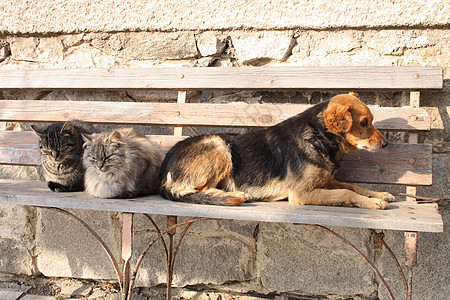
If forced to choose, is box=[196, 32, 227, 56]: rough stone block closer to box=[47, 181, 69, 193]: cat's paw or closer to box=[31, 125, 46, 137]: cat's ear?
box=[31, 125, 46, 137]: cat's ear

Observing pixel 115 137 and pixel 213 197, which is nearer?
pixel 213 197

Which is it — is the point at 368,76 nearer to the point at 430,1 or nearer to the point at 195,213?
the point at 430,1

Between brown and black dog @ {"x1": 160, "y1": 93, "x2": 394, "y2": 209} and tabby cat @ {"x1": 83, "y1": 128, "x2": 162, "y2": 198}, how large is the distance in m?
0.17

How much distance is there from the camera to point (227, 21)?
317cm

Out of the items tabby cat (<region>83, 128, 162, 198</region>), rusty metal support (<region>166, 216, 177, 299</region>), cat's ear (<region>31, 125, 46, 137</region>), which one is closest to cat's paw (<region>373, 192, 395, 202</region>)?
rusty metal support (<region>166, 216, 177, 299</region>)

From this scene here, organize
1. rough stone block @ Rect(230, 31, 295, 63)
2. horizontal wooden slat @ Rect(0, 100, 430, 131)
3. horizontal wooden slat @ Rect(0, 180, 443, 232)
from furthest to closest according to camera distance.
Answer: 1. rough stone block @ Rect(230, 31, 295, 63)
2. horizontal wooden slat @ Rect(0, 100, 430, 131)
3. horizontal wooden slat @ Rect(0, 180, 443, 232)

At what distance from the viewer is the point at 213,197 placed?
2453 millimetres

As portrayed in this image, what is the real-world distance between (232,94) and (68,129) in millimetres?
1302

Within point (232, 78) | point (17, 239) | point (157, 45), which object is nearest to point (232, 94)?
point (232, 78)

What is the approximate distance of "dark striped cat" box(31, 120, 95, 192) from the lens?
2857 millimetres

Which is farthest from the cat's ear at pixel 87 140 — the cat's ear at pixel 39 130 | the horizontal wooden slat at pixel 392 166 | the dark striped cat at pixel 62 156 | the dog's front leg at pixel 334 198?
the horizontal wooden slat at pixel 392 166

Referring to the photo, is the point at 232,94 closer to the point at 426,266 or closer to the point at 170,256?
the point at 170,256

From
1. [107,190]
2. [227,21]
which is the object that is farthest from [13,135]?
[227,21]

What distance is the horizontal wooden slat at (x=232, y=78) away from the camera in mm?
2787
